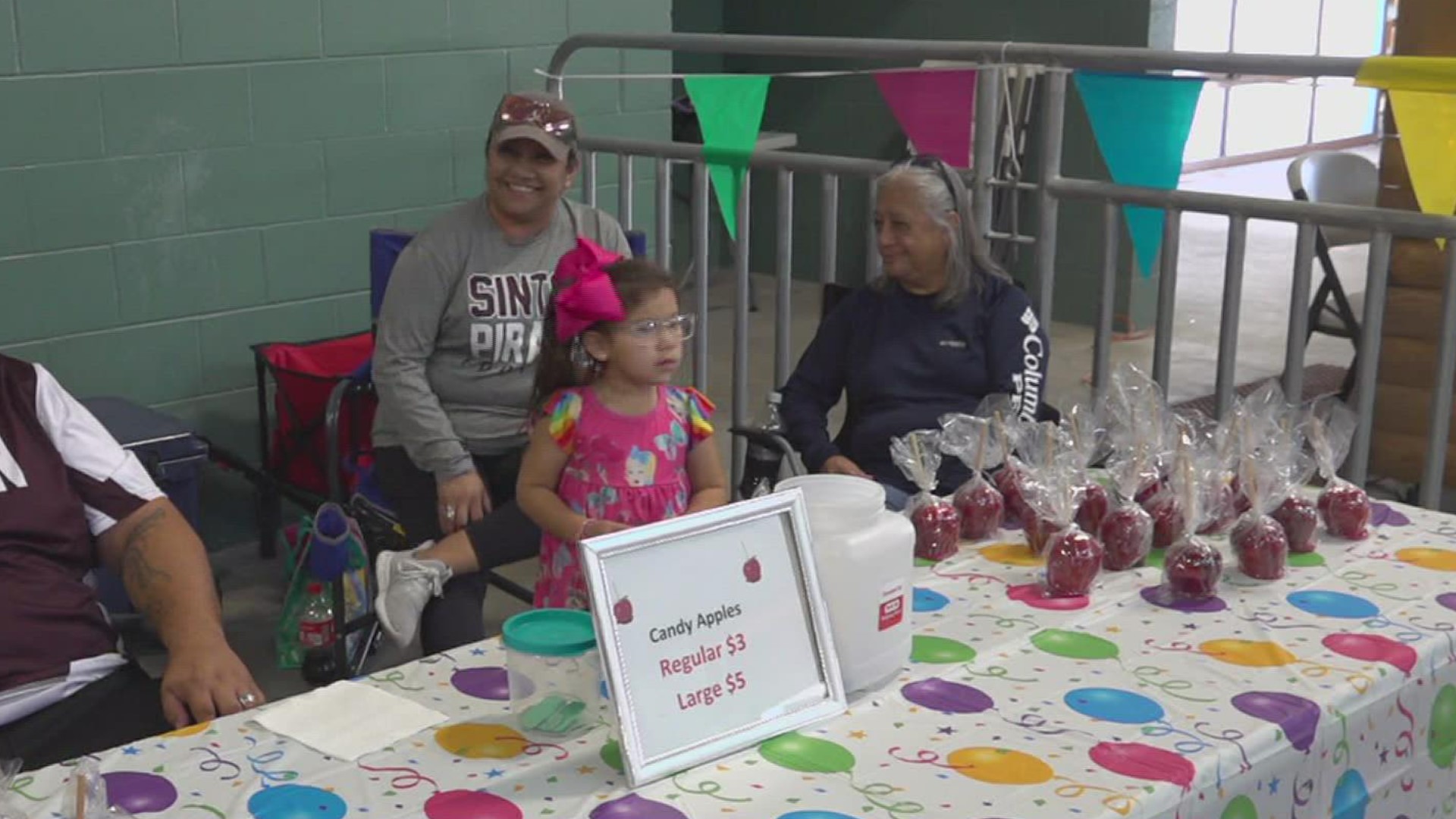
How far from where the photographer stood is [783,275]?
3732 mm

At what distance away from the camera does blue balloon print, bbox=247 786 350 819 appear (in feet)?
4.58

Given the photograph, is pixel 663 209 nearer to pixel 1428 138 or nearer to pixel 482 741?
pixel 1428 138

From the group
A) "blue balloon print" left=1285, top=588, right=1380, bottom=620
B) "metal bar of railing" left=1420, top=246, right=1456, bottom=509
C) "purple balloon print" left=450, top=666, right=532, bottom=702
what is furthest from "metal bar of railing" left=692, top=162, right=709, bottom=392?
"purple balloon print" left=450, top=666, right=532, bottom=702

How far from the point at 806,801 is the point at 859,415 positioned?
1.78m

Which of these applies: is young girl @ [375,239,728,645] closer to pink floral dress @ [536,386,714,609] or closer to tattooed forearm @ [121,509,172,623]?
pink floral dress @ [536,386,714,609]

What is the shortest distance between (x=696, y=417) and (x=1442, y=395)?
4.54 ft

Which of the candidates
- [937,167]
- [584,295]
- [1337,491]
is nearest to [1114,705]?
[1337,491]

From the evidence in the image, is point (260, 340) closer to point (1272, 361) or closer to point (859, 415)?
point (859, 415)

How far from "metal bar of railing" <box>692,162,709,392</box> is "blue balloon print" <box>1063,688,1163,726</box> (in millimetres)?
2262

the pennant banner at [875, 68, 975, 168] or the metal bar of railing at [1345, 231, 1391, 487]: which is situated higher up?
the pennant banner at [875, 68, 975, 168]

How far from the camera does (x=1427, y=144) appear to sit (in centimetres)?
280

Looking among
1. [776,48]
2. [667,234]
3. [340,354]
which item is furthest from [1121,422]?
[340,354]

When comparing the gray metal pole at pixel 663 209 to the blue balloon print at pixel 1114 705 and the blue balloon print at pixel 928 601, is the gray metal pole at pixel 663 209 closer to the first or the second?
the blue balloon print at pixel 928 601

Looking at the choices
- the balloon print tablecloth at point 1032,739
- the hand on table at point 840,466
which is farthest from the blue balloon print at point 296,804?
the hand on table at point 840,466
